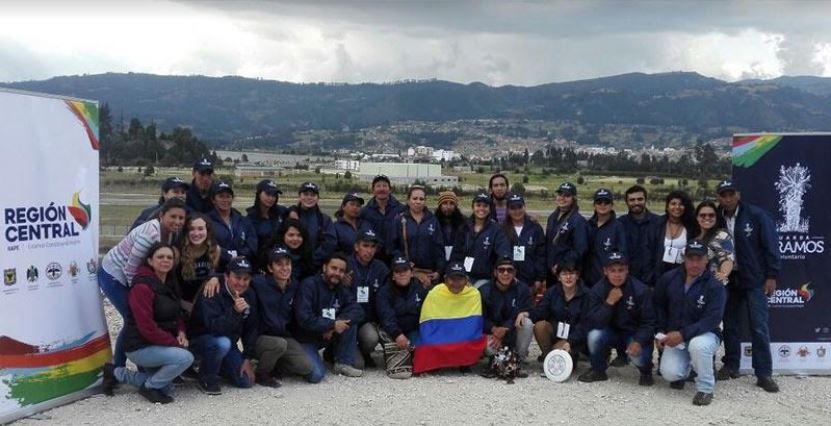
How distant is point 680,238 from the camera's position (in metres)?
7.79

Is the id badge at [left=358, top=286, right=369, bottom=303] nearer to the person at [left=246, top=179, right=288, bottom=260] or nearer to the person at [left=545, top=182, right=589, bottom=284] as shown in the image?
the person at [left=246, top=179, right=288, bottom=260]

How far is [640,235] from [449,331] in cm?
236

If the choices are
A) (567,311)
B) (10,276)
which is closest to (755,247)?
(567,311)

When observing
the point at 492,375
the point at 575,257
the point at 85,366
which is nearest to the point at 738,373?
the point at 575,257

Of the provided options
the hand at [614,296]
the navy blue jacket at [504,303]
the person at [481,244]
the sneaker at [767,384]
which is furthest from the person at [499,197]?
the sneaker at [767,384]

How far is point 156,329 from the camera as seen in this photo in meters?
6.55

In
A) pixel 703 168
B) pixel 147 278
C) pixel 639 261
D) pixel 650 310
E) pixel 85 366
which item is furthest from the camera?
pixel 703 168

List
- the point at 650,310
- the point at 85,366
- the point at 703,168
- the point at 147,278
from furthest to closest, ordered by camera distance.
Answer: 1. the point at 703,168
2. the point at 650,310
3. the point at 85,366
4. the point at 147,278

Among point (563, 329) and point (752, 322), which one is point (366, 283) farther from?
point (752, 322)

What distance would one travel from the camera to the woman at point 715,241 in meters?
7.40

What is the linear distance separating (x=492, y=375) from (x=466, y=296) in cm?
88

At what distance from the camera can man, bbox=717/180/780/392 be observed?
759 centimetres

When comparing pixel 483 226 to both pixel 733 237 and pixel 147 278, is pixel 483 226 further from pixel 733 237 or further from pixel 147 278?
pixel 147 278

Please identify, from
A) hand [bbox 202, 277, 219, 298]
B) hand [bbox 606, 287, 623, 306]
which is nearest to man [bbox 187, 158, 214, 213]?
hand [bbox 202, 277, 219, 298]
